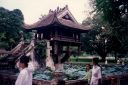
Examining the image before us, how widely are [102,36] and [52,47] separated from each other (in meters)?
16.6

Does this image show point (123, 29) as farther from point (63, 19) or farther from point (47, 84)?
point (47, 84)

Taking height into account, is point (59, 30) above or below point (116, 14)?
below

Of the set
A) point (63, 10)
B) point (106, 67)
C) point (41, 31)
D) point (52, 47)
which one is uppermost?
point (63, 10)

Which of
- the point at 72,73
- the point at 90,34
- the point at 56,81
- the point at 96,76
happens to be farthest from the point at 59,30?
the point at 96,76

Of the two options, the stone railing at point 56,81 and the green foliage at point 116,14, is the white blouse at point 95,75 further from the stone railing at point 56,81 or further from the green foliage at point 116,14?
the green foliage at point 116,14

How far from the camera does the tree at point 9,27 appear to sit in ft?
125

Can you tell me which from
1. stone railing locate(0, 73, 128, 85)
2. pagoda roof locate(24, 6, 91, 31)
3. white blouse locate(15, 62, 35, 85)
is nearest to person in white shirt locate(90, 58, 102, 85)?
stone railing locate(0, 73, 128, 85)

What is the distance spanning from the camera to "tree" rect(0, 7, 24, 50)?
125 ft

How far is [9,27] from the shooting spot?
39.8 m

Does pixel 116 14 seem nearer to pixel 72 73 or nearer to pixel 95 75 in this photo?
pixel 72 73

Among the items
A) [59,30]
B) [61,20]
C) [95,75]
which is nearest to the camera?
[95,75]

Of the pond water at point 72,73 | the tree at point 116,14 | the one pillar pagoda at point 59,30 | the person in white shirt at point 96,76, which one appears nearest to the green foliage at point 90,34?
the pond water at point 72,73

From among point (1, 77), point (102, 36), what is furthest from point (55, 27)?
point (1, 77)

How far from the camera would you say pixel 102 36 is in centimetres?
4362
